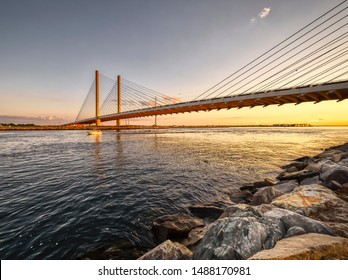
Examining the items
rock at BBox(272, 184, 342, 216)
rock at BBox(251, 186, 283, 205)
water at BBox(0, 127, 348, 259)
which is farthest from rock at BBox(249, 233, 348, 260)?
rock at BBox(251, 186, 283, 205)

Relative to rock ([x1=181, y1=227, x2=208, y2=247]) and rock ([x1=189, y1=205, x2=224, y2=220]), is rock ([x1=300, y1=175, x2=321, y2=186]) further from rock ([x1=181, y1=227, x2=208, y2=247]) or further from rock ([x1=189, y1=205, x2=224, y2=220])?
rock ([x1=181, y1=227, x2=208, y2=247])

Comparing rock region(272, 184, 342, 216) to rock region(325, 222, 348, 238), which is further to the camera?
rock region(272, 184, 342, 216)

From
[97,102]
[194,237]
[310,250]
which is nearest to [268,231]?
[310,250]

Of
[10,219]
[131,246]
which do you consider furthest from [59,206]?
[131,246]

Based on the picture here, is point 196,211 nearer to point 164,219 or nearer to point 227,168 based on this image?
point 164,219

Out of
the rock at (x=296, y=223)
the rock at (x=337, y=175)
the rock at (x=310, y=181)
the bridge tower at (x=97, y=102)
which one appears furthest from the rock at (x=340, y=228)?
the bridge tower at (x=97, y=102)

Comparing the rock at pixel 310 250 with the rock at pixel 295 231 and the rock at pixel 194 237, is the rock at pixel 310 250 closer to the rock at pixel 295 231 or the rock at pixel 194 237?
the rock at pixel 295 231

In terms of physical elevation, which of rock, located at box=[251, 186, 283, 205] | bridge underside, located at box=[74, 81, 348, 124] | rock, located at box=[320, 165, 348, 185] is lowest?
rock, located at box=[251, 186, 283, 205]

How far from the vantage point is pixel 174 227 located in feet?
13.4

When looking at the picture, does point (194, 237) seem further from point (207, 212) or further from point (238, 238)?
point (238, 238)

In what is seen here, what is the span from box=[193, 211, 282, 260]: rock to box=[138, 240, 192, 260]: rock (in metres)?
0.20

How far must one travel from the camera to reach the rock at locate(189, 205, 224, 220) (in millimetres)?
4969

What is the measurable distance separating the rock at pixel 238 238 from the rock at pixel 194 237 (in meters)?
0.85

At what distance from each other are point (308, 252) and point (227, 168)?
8.80 meters
